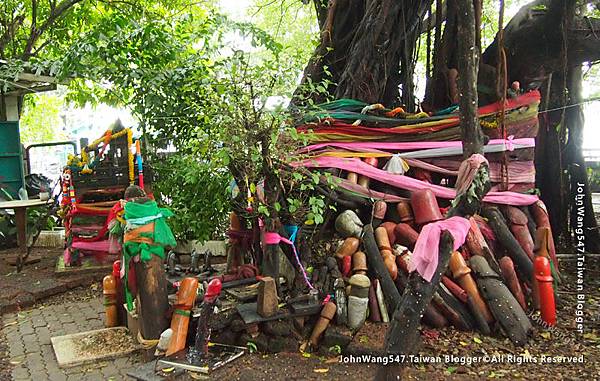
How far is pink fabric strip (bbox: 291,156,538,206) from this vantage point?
202 inches

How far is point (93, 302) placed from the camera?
5.86m

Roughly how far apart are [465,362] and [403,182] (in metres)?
2.06

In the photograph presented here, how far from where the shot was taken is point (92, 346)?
4207 mm

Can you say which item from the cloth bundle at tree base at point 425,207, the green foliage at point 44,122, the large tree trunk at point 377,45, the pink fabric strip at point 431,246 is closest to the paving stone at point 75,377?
the cloth bundle at tree base at point 425,207

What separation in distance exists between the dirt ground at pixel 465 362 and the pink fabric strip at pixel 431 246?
1.40 meters

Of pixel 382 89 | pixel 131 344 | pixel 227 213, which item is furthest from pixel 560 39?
pixel 131 344

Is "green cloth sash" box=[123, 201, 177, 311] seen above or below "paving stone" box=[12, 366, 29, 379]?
above

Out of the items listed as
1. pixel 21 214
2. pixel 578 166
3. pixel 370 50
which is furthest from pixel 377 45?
pixel 21 214

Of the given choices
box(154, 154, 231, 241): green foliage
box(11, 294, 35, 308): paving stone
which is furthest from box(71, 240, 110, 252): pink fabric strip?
box(154, 154, 231, 241): green foliage

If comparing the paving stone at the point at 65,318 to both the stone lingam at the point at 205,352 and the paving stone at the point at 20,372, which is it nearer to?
the paving stone at the point at 20,372

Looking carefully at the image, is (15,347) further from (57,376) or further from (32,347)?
(57,376)

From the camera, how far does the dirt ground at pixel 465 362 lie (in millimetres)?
3637

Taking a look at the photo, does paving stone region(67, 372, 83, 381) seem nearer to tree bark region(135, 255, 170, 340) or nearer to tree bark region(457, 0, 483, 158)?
tree bark region(135, 255, 170, 340)

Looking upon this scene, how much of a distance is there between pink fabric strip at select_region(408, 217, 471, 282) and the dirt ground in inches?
55.3
